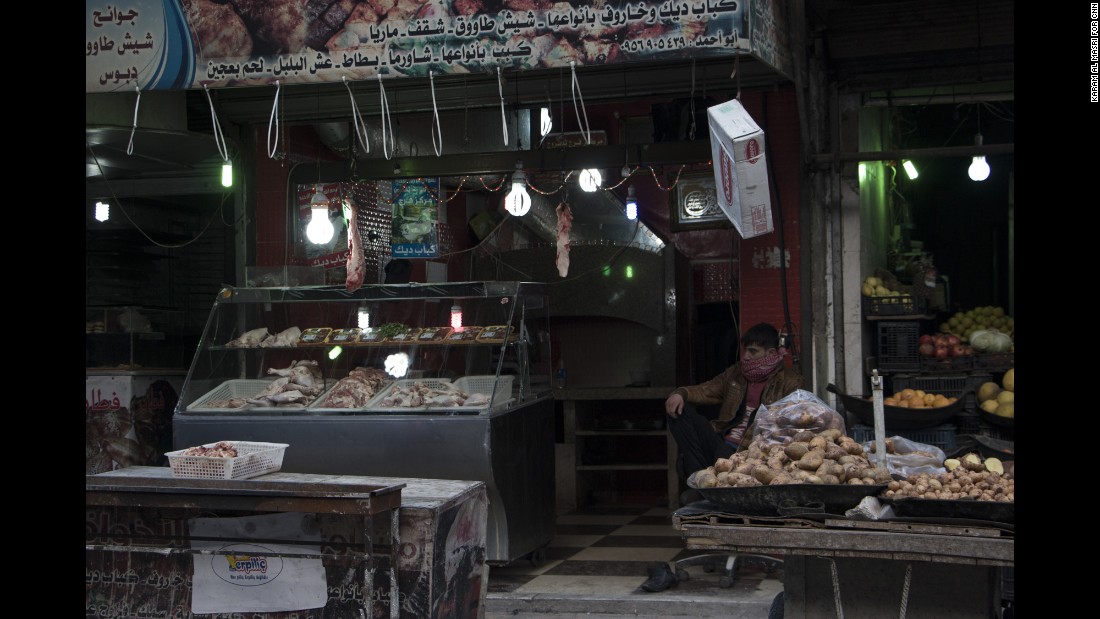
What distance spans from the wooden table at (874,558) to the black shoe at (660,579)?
69.7 inches

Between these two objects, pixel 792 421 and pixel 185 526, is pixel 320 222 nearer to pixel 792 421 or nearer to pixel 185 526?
pixel 185 526

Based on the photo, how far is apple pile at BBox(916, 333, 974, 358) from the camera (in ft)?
28.2

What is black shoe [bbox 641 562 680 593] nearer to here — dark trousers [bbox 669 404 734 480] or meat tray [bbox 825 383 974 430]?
dark trousers [bbox 669 404 734 480]

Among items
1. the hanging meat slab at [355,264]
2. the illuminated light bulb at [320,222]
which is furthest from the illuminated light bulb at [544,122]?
the illuminated light bulb at [320,222]

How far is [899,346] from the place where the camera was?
8656 millimetres

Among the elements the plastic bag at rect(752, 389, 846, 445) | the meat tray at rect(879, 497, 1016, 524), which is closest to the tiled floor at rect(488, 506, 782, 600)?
the plastic bag at rect(752, 389, 846, 445)

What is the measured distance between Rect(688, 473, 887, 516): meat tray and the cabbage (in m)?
4.50

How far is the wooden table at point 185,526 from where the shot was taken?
495cm

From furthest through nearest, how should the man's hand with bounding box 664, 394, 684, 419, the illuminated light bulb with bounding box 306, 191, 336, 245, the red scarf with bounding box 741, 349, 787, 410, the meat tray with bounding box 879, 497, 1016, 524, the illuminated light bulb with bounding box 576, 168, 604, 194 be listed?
the illuminated light bulb with bounding box 576, 168, 604, 194, the illuminated light bulb with bounding box 306, 191, 336, 245, the red scarf with bounding box 741, 349, 787, 410, the man's hand with bounding box 664, 394, 684, 419, the meat tray with bounding box 879, 497, 1016, 524

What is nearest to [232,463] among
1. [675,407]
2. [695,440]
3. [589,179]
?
[675,407]

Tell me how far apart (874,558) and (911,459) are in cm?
76

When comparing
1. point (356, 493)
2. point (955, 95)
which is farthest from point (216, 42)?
point (955, 95)
